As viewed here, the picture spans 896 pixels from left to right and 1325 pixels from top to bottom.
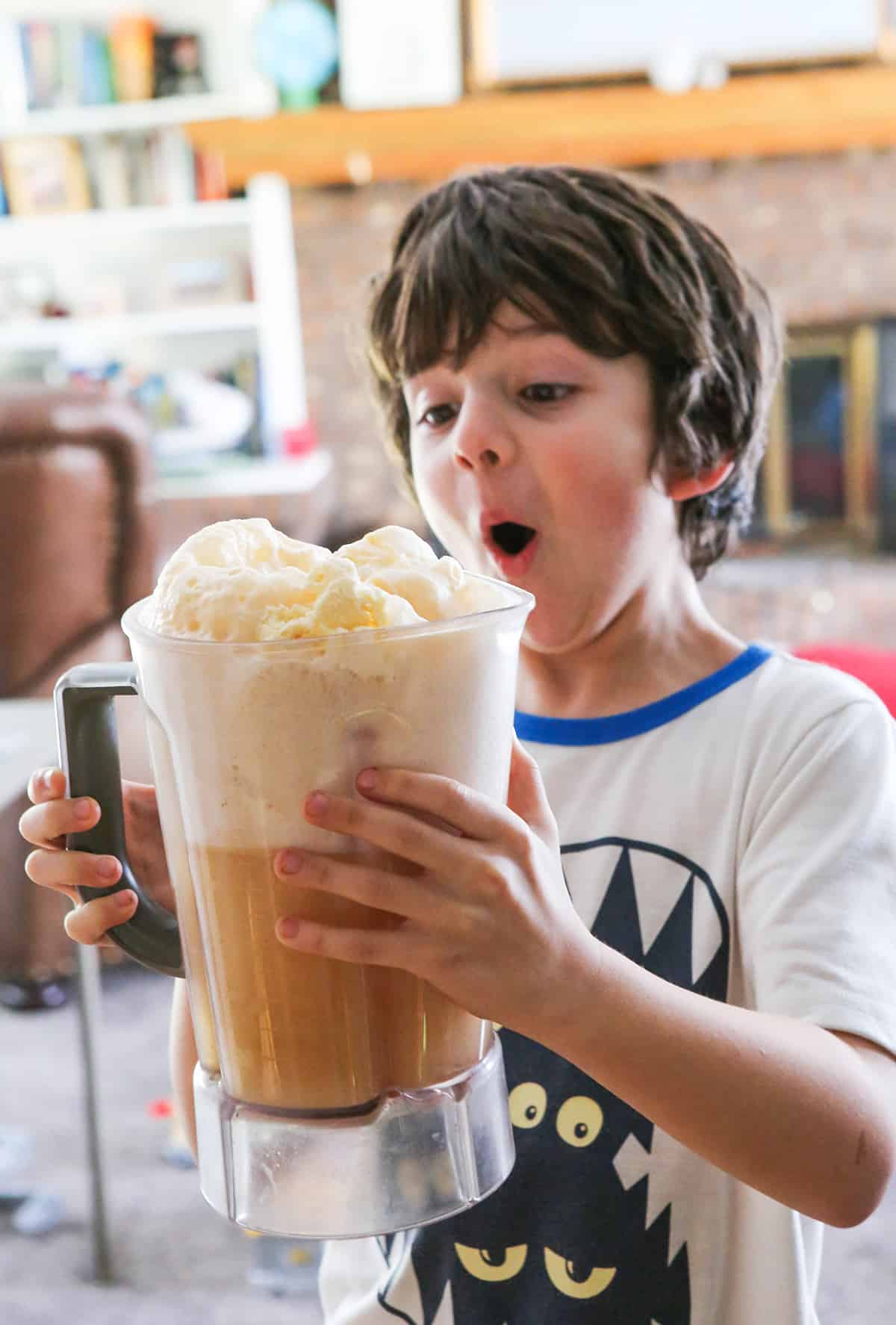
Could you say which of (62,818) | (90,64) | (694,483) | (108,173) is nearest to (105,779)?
(62,818)

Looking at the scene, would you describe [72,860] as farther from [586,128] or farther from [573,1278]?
[586,128]

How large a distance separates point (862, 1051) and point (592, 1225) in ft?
0.81

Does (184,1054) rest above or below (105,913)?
below

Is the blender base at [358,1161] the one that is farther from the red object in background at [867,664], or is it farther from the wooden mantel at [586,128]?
the wooden mantel at [586,128]

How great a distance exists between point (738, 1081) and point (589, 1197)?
0.89 ft

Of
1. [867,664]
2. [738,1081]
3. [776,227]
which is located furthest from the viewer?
[776,227]

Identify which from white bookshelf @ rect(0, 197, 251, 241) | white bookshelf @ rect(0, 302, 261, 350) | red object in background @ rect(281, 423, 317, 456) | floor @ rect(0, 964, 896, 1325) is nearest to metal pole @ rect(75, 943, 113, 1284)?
floor @ rect(0, 964, 896, 1325)

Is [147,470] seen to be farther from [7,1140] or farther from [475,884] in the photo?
[475,884]

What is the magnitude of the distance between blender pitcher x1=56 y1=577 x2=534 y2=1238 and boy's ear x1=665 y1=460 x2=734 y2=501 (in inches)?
18.0

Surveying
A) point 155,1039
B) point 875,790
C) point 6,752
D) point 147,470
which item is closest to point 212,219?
point 147,470

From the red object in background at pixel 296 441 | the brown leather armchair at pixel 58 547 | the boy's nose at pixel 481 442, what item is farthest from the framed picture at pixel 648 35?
the boy's nose at pixel 481 442

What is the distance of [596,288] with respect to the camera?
0.86 meters

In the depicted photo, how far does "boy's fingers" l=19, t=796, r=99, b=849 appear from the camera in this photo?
1.75 ft

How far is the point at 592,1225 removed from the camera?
79 cm
